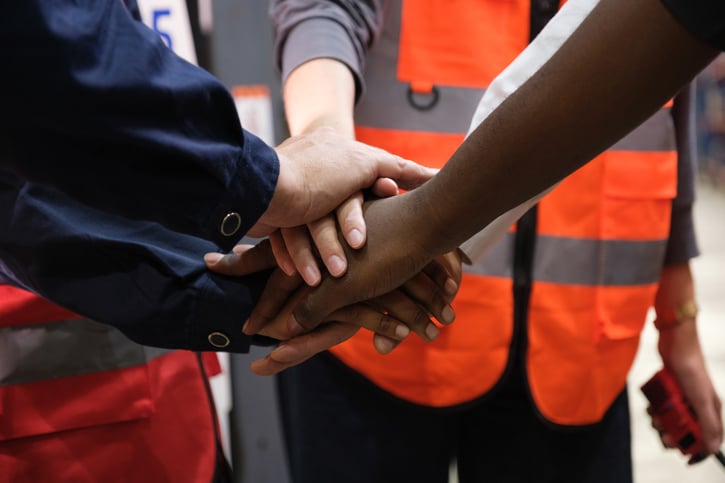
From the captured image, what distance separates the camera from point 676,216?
1.16 m

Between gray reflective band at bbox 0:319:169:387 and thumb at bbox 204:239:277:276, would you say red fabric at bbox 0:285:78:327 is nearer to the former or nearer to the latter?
gray reflective band at bbox 0:319:169:387

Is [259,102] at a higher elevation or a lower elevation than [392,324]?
lower

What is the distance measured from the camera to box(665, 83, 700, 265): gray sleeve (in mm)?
1088

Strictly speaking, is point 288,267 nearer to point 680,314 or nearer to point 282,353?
point 282,353

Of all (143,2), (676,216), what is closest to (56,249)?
(676,216)

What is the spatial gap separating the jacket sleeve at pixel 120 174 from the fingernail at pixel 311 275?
0.07 m

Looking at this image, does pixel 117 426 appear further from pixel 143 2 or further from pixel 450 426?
pixel 143 2

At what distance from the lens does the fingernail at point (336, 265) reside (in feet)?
3.00

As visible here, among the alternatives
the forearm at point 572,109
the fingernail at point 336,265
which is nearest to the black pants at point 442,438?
the fingernail at point 336,265

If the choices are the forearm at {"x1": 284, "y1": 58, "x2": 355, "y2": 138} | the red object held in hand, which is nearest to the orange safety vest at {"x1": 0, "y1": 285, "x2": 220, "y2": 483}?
the forearm at {"x1": 284, "y1": 58, "x2": 355, "y2": 138}

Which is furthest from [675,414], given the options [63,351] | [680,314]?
[63,351]

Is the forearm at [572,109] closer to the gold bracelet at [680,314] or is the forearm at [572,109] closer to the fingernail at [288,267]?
the fingernail at [288,267]

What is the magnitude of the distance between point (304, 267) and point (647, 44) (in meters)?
0.47

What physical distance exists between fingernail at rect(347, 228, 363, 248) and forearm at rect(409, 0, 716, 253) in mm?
114
